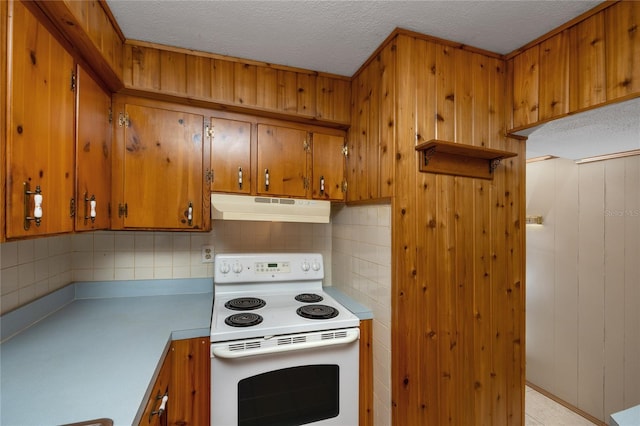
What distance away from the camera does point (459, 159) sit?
1.56 metres

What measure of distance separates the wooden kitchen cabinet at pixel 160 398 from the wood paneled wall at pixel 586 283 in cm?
324

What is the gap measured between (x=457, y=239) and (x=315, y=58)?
1.35m

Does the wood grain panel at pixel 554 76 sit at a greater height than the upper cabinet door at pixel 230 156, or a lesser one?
greater

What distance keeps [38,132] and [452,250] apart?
1844mm

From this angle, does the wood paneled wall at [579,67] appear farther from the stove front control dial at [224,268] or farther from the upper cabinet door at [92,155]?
the upper cabinet door at [92,155]

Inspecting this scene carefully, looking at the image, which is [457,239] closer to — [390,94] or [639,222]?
[390,94]

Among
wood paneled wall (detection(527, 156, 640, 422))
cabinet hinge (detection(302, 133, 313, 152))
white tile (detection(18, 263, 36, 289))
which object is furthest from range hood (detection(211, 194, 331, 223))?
wood paneled wall (detection(527, 156, 640, 422))

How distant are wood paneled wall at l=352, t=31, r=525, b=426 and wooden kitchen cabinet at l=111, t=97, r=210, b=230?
1.10 meters

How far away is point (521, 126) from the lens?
1.60 m

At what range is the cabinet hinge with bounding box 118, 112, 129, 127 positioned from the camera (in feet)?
5.16

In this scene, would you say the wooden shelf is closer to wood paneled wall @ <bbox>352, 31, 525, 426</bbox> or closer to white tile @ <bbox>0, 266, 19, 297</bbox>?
wood paneled wall @ <bbox>352, 31, 525, 426</bbox>

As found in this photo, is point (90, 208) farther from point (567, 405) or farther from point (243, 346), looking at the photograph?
point (567, 405)

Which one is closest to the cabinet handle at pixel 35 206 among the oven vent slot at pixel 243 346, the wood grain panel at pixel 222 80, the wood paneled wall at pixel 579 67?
the oven vent slot at pixel 243 346

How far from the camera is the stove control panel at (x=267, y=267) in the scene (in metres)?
1.96
